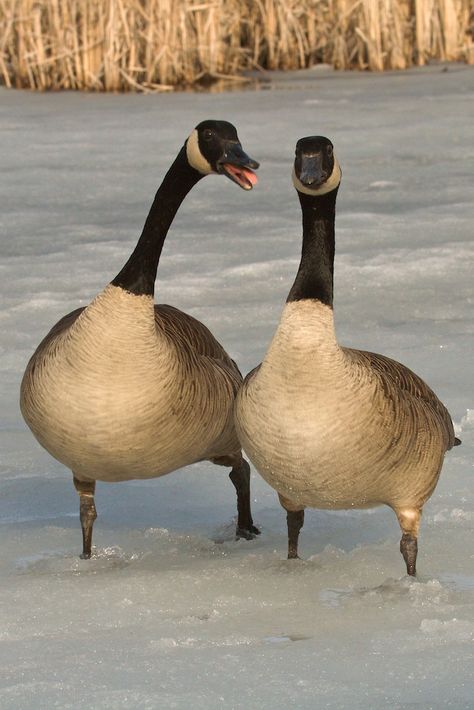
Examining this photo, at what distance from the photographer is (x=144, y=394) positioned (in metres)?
4.59

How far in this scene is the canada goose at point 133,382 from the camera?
4562 millimetres

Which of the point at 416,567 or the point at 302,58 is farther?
the point at 302,58

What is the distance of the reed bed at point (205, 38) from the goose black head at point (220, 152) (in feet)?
29.2

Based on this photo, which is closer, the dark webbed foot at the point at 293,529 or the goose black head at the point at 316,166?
the goose black head at the point at 316,166

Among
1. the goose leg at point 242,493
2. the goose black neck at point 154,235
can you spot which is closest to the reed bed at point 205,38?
the goose black neck at point 154,235

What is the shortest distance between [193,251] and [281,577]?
15.3 feet

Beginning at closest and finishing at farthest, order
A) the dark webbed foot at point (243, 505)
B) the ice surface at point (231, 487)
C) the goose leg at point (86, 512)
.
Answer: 1. the ice surface at point (231, 487)
2. the goose leg at point (86, 512)
3. the dark webbed foot at point (243, 505)

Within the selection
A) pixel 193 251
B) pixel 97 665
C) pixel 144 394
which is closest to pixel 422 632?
pixel 97 665

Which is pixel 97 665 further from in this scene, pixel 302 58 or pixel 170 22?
pixel 302 58

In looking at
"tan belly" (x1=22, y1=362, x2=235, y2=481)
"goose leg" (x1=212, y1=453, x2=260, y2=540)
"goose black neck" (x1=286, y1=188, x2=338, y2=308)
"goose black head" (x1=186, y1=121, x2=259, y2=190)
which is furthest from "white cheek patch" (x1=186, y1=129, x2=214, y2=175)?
"goose leg" (x1=212, y1=453, x2=260, y2=540)

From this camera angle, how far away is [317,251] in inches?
179

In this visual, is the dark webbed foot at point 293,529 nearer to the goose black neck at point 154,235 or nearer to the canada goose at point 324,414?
the canada goose at point 324,414

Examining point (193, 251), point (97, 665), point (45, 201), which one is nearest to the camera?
point (97, 665)

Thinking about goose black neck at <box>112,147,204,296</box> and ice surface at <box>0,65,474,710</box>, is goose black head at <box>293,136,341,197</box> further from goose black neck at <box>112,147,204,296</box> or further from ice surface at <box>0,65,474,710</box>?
ice surface at <box>0,65,474,710</box>
